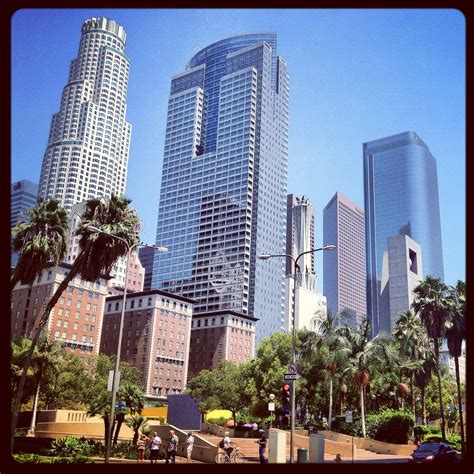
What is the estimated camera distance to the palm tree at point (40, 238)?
116 ft

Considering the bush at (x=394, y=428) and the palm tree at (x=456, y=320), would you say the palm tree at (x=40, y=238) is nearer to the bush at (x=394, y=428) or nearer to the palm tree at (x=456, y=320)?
the bush at (x=394, y=428)

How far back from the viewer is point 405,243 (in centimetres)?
18200

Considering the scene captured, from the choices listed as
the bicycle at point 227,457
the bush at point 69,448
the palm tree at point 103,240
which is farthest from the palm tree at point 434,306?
the bush at point 69,448

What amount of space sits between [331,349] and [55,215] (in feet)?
106

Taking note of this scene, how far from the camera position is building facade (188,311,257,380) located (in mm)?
158500

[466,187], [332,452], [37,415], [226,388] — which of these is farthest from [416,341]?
[466,187]

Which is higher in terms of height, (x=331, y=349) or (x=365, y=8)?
(x=365, y=8)

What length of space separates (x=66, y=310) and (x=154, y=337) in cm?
2487

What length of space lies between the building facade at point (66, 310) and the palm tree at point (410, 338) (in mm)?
74918

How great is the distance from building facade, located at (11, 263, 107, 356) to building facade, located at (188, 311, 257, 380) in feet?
146

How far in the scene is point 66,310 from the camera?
390 ft

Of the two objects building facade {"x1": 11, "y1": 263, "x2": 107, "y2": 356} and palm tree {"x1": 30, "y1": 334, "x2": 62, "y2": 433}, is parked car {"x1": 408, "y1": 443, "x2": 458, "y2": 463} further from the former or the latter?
building facade {"x1": 11, "y1": 263, "x2": 107, "y2": 356}
